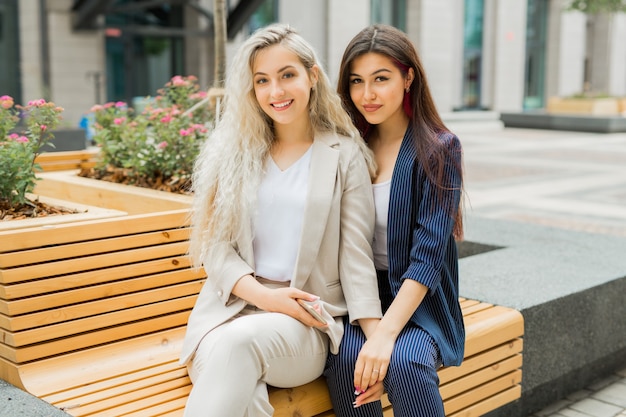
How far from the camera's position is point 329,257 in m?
2.88

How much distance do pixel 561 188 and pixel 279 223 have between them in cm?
Result: 936

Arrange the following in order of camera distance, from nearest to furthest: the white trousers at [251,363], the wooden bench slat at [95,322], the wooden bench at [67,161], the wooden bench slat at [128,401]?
the white trousers at [251,363] → the wooden bench slat at [128,401] → the wooden bench slat at [95,322] → the wooden bench at [67,161]

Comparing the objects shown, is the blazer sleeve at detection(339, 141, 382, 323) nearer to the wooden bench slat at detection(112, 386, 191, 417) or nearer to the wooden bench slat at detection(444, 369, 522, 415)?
the wooden bench slat at detection(112, 386, 191, 417)

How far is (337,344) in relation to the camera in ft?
9.16

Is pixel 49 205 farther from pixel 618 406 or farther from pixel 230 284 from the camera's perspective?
pixel 618 406

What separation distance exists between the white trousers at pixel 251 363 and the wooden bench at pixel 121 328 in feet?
0.44

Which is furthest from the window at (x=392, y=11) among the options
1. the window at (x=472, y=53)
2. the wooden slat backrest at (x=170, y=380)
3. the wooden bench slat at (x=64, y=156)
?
the wooden slat backrest at (x=170, y=380)

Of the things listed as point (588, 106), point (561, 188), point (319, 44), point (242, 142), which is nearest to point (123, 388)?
point (242, 142)

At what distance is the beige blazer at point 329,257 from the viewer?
2820 mm

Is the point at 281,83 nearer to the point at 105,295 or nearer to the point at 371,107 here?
the point at 371,107

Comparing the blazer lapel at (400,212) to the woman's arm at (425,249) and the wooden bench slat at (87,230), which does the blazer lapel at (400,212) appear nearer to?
the woman's arm at (425,249)

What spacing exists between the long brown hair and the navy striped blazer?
0.02 metres

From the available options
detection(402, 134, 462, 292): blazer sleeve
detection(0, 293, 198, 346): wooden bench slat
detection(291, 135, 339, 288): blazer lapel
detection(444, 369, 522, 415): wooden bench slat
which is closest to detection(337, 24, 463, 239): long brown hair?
detection(402, 134, 462, 292): blazer sleeve

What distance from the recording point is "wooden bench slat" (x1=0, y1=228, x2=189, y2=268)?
308cm
